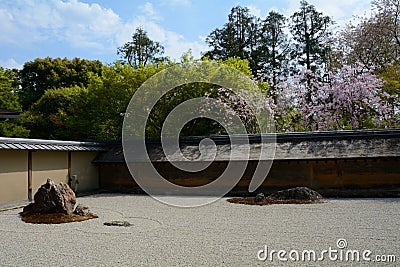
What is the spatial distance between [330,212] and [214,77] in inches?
337

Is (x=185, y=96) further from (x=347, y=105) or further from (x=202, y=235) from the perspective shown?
(x=202, y=235)

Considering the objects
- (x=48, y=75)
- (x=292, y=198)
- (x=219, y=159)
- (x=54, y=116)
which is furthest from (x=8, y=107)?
(x=292, y=198)

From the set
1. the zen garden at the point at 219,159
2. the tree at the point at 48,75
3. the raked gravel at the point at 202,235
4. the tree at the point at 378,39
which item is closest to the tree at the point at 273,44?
the zen garden at the point at 219,159

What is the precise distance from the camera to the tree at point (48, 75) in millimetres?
22484

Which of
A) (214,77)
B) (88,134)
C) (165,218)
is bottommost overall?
(165,218)

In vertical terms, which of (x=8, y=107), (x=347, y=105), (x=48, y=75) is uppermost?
(x=48, y=75)

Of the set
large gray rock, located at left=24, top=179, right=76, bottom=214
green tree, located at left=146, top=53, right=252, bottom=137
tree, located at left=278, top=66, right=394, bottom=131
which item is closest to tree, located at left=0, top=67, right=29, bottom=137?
green tree, located at left=146, top=53, right=252, bottom=137

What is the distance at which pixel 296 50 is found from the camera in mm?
20969

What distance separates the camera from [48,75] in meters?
22.6

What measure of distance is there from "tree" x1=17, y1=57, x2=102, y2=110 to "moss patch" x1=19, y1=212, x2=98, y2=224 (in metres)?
16.5

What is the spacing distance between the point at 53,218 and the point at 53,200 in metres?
0.48

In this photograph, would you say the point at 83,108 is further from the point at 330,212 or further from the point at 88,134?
the point at 330,212

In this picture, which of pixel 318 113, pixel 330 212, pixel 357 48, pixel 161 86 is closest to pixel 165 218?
pixel 330 212

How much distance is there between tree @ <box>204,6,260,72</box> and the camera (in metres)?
21.9
